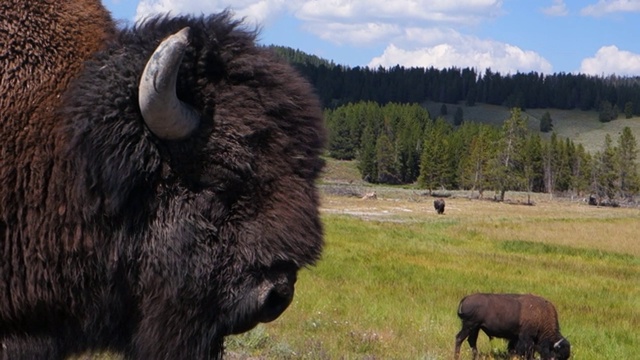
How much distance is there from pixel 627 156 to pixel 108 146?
116108 mm

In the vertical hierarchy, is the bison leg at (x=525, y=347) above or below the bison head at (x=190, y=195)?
below

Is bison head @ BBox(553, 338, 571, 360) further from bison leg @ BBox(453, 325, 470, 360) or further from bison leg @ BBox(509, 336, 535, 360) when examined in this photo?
bison leg @ BBox(453, 325, 470, 360)

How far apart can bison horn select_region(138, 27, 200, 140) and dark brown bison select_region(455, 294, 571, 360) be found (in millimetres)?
9974

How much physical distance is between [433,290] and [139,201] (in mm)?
15381

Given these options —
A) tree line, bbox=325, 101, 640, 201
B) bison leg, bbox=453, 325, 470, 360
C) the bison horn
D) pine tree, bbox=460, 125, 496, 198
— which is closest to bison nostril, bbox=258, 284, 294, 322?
the bison horn

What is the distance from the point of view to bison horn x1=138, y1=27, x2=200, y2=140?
269 cm

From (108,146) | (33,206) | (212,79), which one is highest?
(212,79)

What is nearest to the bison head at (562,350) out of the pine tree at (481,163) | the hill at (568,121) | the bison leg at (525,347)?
the bison leg at (525,347)

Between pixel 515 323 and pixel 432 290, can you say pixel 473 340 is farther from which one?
pixel 432 290

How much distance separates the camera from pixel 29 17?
306 centimetres

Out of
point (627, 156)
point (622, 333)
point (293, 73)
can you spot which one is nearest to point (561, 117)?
point (627, 156)

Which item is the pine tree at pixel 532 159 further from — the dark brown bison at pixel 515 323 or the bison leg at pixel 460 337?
the bison leg at pixel 460 337

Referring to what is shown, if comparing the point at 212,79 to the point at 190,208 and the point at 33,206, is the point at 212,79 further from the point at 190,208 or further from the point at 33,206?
the point at 33,206

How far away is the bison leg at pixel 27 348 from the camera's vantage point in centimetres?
288
